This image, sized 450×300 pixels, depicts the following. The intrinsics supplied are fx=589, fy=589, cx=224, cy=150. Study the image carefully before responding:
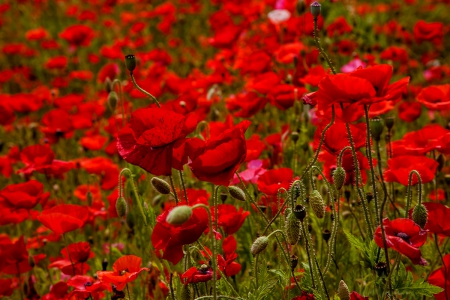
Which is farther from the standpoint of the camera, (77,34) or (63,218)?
(77,34)

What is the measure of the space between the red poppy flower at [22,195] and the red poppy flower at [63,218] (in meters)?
0.34

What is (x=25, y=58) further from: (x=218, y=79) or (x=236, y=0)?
(x=218, y=79)

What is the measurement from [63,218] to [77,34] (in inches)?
122

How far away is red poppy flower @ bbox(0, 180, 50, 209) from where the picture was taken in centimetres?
236

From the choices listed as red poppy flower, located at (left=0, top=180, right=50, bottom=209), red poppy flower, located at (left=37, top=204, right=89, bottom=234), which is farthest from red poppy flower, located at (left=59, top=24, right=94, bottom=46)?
red poppy flower, located at (left=37, top=204, right=89, bottom=234)

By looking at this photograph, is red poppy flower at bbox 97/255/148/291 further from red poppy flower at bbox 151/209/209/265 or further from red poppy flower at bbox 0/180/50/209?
red poppy flower at bbox 0/180/50/209

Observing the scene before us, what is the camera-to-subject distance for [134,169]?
7.55ft

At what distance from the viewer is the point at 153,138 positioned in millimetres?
1486

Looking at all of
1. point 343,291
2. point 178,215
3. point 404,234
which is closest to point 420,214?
point 404,234

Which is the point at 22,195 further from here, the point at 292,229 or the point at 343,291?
the point at 343,291

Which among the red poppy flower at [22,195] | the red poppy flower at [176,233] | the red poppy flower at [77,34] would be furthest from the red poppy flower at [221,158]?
the red poppy flower at [77,34]

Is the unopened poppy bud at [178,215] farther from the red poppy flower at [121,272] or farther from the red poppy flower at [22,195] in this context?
the red poppy flower at [22,195]

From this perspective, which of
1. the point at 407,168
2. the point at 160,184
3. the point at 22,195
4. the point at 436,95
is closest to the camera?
the point at 160,184

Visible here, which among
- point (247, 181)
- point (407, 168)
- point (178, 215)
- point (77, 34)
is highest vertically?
point (178, 215)
